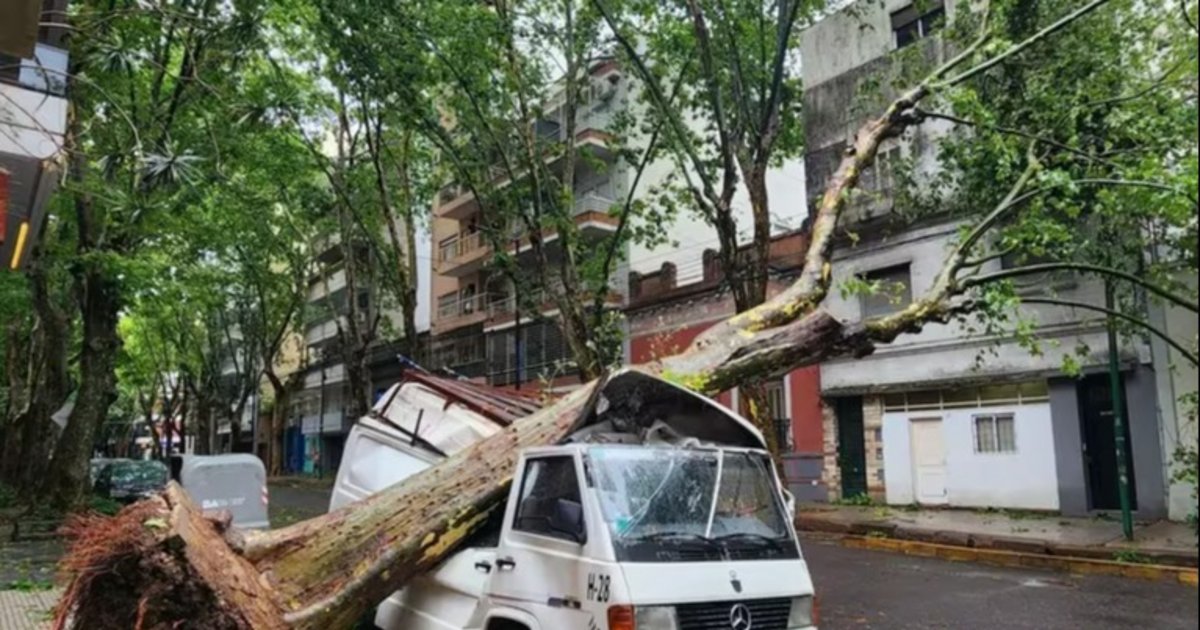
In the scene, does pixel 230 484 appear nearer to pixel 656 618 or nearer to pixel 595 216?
pixel 656 618

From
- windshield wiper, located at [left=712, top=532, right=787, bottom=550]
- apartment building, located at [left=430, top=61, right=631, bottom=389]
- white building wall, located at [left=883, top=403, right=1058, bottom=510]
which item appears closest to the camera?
windshield wiper, located at [left=712, top=532, right=787, bottom=550]

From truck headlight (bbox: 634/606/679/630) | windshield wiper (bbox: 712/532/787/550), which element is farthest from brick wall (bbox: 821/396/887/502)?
truck headlight (bbox: 634/606/679/630)

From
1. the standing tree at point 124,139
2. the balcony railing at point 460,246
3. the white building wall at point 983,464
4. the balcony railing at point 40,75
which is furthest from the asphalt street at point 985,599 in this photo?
the balcony railing at point 460,246

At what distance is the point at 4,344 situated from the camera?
2805 centimetres

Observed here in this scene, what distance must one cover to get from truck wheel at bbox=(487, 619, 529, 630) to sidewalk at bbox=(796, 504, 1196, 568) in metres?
10.0

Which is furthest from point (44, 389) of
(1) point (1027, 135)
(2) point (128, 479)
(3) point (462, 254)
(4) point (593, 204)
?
(1) point (1027, 135)

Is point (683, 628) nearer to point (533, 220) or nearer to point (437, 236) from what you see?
point (533, 220)

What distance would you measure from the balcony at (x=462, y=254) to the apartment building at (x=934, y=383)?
17077 millimetres

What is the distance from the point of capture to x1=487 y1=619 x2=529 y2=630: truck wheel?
5246mm

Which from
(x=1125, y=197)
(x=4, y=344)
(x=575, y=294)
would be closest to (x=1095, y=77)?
(x=1125, y=197)

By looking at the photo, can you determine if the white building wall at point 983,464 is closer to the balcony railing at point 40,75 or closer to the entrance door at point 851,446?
the entrance door at point 851,446

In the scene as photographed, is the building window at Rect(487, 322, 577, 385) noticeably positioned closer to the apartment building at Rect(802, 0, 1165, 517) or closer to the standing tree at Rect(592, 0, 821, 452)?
the apartment building at Rect(802, 0, 1165, 517)

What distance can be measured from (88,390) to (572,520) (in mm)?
15889

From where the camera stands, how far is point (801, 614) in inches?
203
